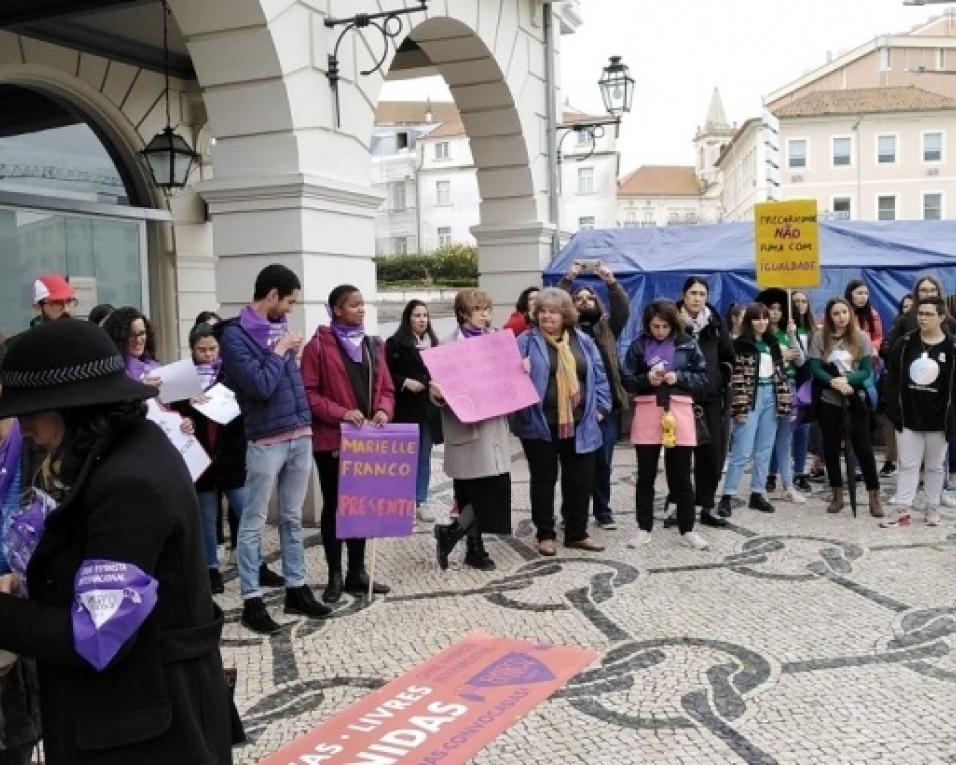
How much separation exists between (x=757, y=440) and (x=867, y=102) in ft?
187

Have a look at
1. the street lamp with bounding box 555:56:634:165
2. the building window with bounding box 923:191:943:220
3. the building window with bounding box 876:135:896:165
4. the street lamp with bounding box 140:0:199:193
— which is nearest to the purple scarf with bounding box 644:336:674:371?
the street lamp with bounding box 140:0:199:193

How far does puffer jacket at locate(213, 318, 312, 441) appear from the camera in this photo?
5.14 metres

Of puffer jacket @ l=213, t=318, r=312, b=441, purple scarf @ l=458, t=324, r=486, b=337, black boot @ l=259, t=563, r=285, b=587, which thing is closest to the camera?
puffer jacket @ l=213, t=318, r=312, b=441

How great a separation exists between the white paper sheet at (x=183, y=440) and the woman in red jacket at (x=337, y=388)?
68 centimetres

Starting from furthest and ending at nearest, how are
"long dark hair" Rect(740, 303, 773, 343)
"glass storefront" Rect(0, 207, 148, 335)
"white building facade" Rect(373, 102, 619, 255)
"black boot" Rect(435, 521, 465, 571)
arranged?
1. "white building facade" Rect(373, 102, 619, 255)
2. "glass storefront" Rect(0, 207, 148, 335)
3. "long dark hair" Rect(740, 303, 773, 343)
4. "black boot" Rect(435, 521, 465, 571)

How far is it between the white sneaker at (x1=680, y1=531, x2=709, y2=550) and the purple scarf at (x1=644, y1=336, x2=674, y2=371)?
1174 mm

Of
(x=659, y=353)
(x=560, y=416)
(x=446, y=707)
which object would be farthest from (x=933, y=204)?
(x=446, y=707)

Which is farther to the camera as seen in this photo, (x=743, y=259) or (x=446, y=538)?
(x=743, y=259)

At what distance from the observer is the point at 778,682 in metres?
4.32

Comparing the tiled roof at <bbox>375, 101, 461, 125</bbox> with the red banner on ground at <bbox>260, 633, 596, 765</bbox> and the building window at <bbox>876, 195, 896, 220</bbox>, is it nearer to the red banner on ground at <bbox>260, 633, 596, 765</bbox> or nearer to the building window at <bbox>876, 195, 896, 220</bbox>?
the building window at <bbox>876, 195, 896, 220</bbox>

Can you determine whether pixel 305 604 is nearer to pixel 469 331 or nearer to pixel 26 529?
pixel 469 331

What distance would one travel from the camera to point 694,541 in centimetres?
680

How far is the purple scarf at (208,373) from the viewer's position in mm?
5742

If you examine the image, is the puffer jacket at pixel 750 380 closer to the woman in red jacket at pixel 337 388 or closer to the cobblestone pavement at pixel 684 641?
the cobblestone pavement at pixel 684 641
